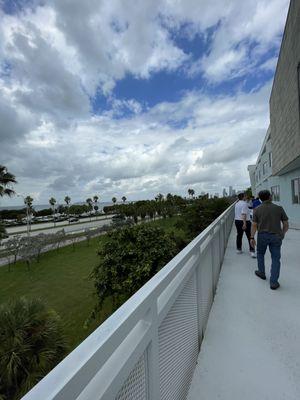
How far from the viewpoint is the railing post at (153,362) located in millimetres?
1498

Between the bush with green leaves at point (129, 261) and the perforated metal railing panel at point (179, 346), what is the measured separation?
10.0ft

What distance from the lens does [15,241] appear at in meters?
21.1

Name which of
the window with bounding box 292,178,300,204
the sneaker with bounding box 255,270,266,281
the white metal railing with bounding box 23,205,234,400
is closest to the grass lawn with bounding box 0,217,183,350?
the white metal railing with bounding box 23,205,234,400

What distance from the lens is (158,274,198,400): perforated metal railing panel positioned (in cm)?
→ 180

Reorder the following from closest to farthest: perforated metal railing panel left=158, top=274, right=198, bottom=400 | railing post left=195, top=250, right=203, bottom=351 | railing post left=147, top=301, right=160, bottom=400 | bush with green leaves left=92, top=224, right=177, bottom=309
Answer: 1. railing post left=147, top=301, right=160, bottom=400
2. perforated metal railing panel left=158, top=274, right=198, bottom=400
3. railing post left=195, top=250, right=203, bottom=351
4. bush with green leaves left=92, top=224, right=177, bottom=309

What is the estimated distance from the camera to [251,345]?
3.01 m

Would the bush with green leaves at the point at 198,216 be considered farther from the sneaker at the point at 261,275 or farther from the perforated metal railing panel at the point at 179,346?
the perforated metal railing panel at the point at 179,346

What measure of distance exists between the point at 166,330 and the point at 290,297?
11.0 feet

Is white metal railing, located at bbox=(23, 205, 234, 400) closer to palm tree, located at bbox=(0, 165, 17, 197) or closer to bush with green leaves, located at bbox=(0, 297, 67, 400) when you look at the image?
bush with green leaves, located at bbox=(0, 297, 67, 400)

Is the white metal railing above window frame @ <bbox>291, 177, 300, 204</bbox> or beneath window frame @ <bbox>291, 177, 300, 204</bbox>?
beneath

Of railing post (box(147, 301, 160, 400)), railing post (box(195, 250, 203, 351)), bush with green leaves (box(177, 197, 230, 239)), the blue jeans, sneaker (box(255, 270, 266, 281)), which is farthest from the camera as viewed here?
bush with green leaves (box(177, 197, 230, 239))

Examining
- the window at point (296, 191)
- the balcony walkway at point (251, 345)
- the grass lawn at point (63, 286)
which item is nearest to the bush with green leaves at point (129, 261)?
the grass lawn at point (63, 286)

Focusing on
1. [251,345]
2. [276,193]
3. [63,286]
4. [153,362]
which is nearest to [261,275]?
[251,345]

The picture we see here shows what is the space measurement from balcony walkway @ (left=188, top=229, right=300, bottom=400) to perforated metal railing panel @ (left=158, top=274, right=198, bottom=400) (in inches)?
8.2
